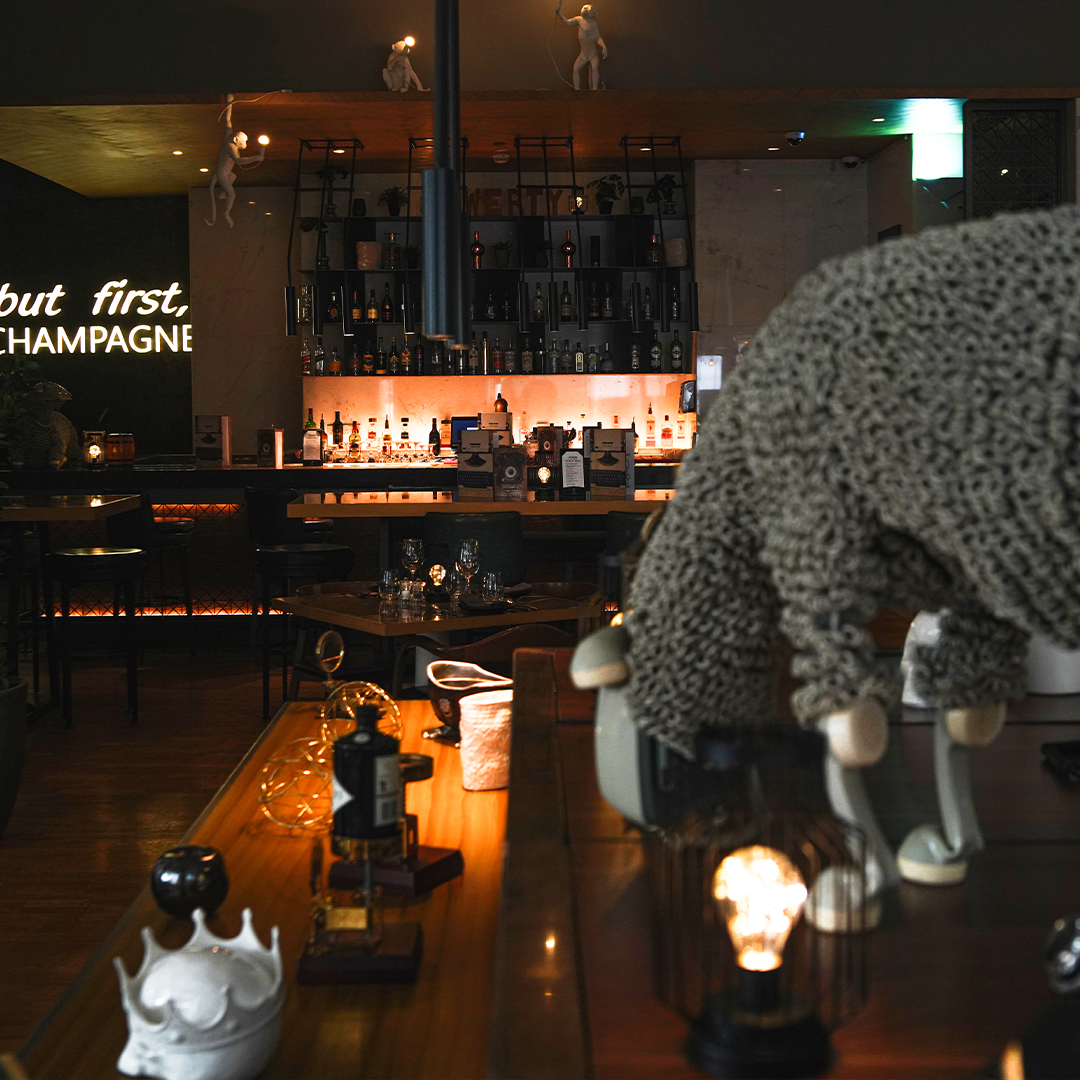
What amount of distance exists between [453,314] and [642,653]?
146cm

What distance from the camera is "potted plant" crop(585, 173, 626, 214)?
8.31 meters

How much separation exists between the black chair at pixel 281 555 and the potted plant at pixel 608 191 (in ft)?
12.3

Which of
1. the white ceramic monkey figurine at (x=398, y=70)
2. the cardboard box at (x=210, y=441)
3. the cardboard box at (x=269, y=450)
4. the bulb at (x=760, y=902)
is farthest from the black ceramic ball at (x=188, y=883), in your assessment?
the white ceramic monkey figurine at (x=398, y=70)

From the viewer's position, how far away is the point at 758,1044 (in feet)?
2.49

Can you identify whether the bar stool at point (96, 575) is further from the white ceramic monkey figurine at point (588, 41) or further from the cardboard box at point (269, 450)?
the white ceramic monkey figurine at point (588, 41)

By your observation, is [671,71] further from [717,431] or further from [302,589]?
[717,431]

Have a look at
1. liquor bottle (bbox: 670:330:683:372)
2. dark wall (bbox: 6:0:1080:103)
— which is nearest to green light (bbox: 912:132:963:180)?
dark wall (bbox: 6:0:1080:103)

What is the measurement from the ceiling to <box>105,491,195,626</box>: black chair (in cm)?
255

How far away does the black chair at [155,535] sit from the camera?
19.6 feet

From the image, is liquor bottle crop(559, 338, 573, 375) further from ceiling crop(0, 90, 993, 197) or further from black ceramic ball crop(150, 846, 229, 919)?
black ceramic ball crop(150, 846, 229, 919)

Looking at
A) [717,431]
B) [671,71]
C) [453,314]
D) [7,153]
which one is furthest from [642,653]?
[7,153]

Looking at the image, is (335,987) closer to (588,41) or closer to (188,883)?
(188,883)

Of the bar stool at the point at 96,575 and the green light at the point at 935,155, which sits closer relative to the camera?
the bar stool at the point at 96,575

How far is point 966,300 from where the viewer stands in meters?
0.72
